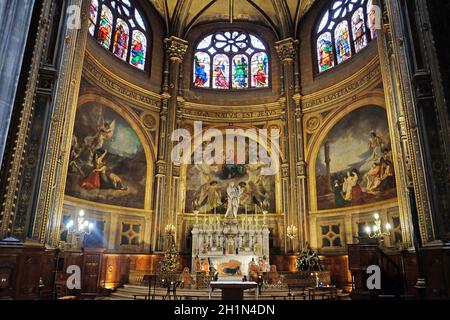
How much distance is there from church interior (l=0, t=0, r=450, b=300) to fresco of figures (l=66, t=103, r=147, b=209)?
3.7 inches

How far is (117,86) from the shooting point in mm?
20781

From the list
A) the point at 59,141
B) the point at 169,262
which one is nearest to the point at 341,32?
the point at 169,262

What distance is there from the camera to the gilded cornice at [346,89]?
730 inches

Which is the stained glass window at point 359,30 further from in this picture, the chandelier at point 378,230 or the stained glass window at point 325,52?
the chandelier at point 378,230

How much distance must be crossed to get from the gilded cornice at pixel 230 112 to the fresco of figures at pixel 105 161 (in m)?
4.58

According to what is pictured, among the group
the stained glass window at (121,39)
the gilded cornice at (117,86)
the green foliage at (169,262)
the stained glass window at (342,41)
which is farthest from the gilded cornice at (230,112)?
the green foliage at (169,262)

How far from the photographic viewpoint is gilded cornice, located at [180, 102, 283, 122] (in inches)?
941

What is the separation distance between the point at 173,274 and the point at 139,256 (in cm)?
389

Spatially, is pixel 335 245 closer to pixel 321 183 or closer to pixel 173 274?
pixel 321 183

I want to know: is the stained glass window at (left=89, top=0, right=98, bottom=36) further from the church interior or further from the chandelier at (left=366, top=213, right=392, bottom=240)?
the chandelier at (left=366, top=213, right=392, bottom=240)

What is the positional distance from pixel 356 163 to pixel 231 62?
12369mm

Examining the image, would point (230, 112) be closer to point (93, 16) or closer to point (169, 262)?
point (93, 16)
